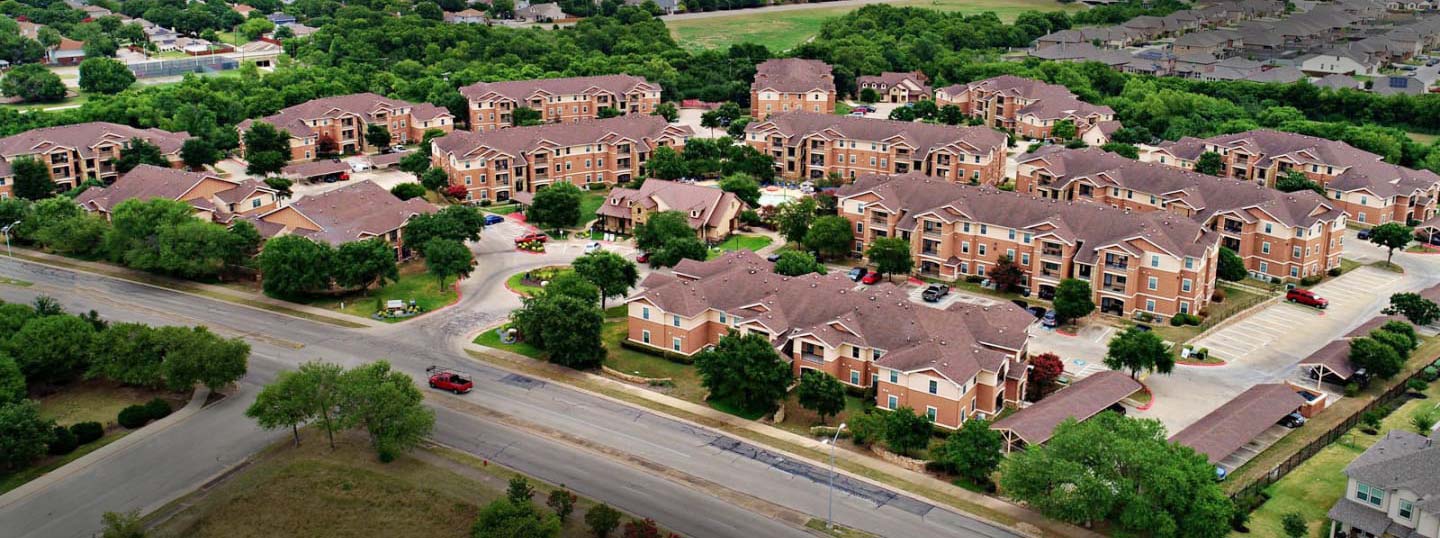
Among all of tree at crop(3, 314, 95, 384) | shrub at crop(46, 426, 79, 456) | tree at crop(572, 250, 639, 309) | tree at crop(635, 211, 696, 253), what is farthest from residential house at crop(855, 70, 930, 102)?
shrub at crop(46, 426, 79, 456)

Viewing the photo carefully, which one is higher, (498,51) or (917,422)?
(498,51)

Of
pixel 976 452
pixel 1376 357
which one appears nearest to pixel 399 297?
pixel 976 452

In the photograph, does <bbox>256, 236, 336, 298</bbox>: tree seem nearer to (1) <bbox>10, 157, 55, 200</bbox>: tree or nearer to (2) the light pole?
(1) <bbox>10, 157, 55, 200</bbox>: tree

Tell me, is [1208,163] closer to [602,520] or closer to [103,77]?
[602,520]

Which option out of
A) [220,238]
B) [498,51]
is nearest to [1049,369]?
[220,238]

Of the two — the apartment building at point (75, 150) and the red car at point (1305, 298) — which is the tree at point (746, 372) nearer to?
the red car at point (1305, 298)

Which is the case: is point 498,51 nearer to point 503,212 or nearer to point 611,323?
point 503,212
